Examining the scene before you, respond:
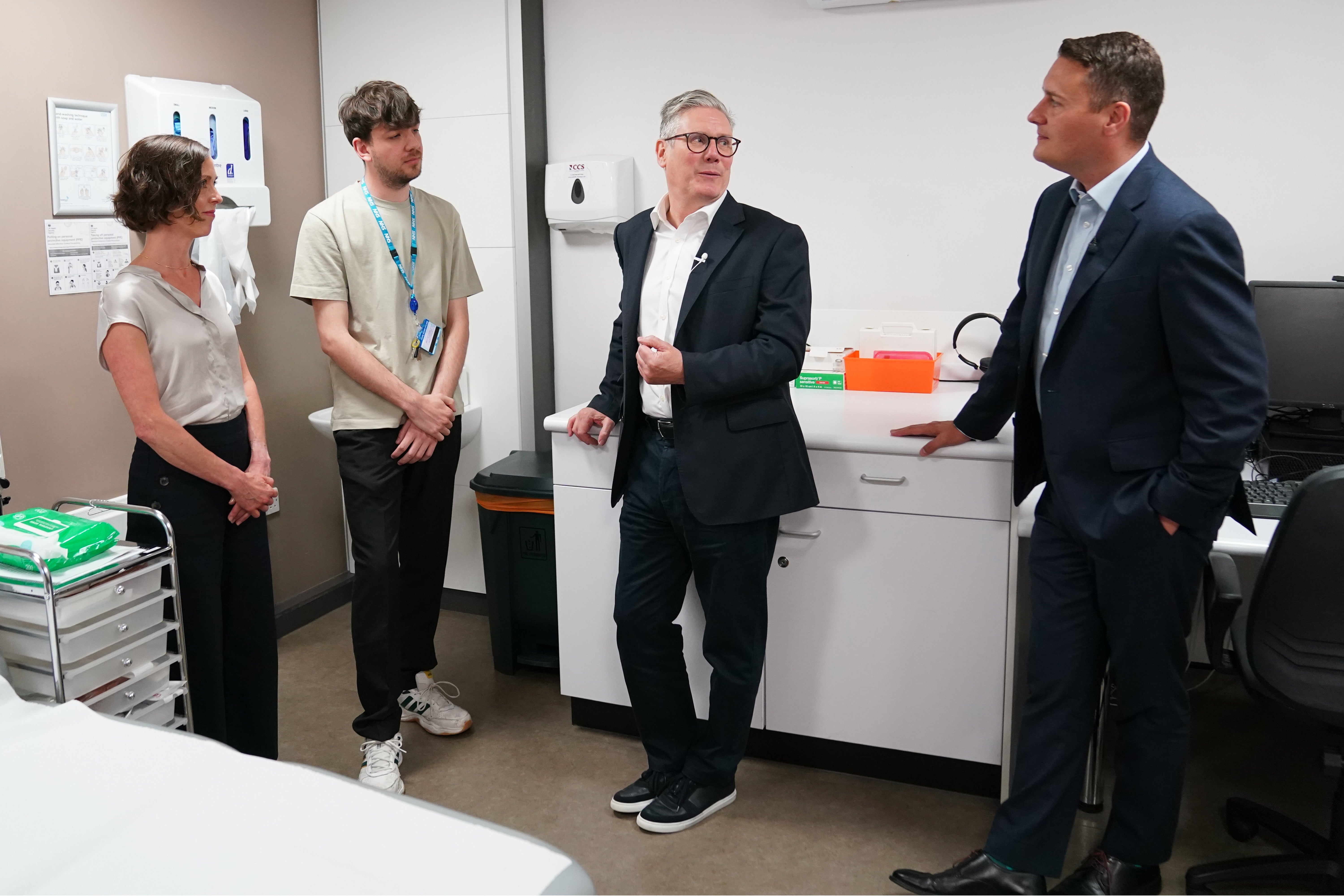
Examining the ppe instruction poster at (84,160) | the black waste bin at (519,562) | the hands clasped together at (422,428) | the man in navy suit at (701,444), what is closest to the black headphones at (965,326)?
the man in navy suit at (701,444)

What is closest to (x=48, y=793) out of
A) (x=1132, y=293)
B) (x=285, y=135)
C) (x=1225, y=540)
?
(x=1132, y=293)

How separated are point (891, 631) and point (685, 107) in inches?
51.0

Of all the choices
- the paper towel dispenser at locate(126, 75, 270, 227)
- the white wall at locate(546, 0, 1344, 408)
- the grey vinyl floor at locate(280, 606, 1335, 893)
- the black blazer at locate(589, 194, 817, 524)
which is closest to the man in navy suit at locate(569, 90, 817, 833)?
the black blazer at locate(589, 194, 817, 524)

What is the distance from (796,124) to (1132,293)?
165 cm

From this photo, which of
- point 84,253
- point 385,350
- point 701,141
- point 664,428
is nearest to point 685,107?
point 701,141

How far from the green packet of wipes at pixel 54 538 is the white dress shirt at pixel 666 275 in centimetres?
115

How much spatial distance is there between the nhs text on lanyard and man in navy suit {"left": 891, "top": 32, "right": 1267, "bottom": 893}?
1.43 metres

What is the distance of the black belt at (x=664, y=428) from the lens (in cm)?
237

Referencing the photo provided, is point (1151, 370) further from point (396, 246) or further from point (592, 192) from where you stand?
point (592, 192)

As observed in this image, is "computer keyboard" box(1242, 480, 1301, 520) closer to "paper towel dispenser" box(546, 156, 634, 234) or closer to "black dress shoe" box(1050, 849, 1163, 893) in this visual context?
"black dress shoe" box(1050, 849, 1163, 893)

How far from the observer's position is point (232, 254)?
3.09 meters

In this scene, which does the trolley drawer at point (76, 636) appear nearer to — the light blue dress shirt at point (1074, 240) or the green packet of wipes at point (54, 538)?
the green packet of wipes at point (54, 538)

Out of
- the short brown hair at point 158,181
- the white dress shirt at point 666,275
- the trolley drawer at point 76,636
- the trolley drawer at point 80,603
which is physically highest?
the short brown hair at point 158,181

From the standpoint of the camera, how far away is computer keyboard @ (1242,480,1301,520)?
2283 mm
